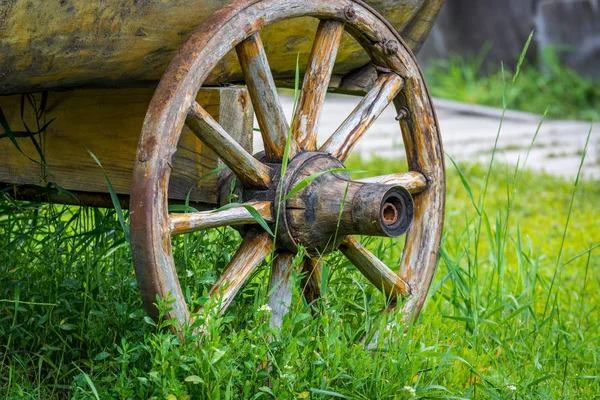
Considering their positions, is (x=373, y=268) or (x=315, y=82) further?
(x=373, y=268)

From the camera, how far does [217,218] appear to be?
185 centimetres

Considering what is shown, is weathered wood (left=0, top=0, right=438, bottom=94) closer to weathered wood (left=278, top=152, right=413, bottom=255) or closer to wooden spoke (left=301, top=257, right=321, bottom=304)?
weathered wood (left=278, top=152, right=413, bottom=255)

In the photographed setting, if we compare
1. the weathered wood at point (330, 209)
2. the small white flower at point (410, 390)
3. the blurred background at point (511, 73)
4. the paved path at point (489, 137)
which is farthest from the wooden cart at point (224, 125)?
the blurred background at point (511, 73)

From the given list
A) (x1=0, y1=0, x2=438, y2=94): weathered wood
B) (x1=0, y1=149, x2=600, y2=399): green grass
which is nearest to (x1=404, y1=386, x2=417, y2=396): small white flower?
(x1=0, y1=149, x2=600, y2=399): green grass

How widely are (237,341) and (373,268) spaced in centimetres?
61

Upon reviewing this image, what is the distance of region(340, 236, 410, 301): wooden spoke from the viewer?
2.22 metres

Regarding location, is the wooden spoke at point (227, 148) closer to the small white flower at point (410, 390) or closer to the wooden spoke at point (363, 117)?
the wooden spoke at point (363, 117)

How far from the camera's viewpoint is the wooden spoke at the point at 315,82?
2117mm

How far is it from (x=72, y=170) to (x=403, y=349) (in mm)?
1032

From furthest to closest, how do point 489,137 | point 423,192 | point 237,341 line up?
point 489,137 → point 423,192 → point 237,341

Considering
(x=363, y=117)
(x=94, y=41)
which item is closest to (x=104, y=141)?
(x=94, y=41)

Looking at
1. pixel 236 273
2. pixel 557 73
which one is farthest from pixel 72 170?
pixel 557 73

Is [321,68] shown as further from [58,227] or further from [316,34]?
[58,227]

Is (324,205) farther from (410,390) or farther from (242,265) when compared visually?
(410,390)
